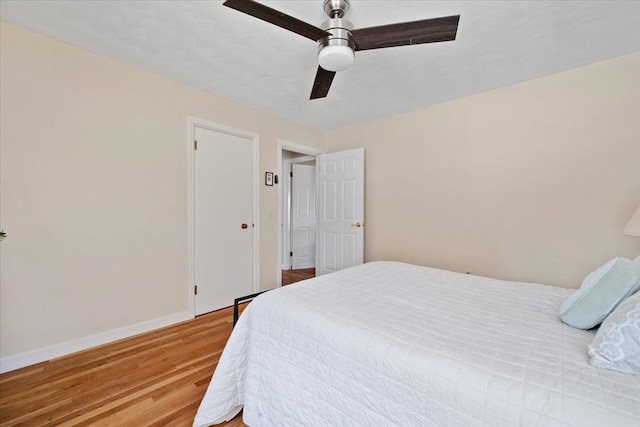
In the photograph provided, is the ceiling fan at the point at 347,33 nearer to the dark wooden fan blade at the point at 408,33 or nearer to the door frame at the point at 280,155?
the dark wooden fan blade at the point at 408,33

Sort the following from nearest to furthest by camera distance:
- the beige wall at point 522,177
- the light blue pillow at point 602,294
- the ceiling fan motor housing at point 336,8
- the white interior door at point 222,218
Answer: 1. the light blue pillow at point 602,294
2. the ceiling fan motor housing at point 336,8
3. the beige wall at point 522,177
4. the white interior door at point 222,218

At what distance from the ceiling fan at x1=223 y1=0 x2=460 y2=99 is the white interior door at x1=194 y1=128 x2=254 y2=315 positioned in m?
1.70

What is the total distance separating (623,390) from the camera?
72 centimetres

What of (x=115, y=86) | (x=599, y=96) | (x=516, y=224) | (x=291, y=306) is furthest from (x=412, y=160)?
(x=115, y=86)

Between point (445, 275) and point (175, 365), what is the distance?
2055 millimetres

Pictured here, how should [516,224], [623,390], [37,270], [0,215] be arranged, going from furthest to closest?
[516,224]
[37,270]
[0,215]
[623,390]

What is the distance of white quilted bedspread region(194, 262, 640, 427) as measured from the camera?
737 millimetres

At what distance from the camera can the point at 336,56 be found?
1.53 meters

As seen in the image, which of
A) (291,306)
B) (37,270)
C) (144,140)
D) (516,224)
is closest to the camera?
(291,306)

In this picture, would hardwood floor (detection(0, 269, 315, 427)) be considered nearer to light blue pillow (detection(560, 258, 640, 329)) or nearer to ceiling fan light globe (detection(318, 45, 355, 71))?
light blue pillow (detection(560, 258, 640, 329))

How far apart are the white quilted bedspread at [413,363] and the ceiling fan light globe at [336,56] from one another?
4.40 feet

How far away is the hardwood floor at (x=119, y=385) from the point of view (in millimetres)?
1416

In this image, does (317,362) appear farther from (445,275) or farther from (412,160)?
(412,160)

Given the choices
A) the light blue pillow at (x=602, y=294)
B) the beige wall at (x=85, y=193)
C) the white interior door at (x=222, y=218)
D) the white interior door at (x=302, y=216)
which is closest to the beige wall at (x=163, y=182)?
the beige wall at (x=85, y=193)
